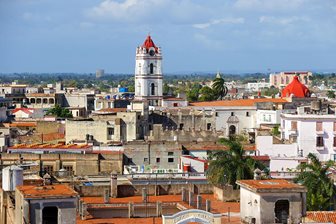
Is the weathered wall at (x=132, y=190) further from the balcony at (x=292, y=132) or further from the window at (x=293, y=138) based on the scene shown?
the balcony at (x=292, y=132)

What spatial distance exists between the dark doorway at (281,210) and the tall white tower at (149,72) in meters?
76.3

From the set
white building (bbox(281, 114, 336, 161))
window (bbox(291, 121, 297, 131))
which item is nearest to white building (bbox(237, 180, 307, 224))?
white building (bbox(281, 114, 336, 161))

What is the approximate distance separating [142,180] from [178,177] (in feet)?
9.62

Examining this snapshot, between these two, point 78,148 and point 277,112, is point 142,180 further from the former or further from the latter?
point 277,112

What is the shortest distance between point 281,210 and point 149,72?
255 feet

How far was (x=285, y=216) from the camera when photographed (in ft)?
110

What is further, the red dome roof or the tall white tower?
the tall white tower

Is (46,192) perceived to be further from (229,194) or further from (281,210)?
(229,194)

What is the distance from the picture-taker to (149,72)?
111 metres

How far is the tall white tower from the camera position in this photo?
11000 cm

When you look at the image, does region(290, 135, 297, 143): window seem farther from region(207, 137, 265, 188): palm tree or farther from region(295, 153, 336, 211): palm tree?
region(295, 153, 336, 211): palm tree

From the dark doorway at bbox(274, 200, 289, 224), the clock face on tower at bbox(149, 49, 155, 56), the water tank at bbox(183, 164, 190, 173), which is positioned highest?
the clock face on tower at bbox(149, 49, 155, 56)

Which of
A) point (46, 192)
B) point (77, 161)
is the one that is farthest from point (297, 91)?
point (46, 192)

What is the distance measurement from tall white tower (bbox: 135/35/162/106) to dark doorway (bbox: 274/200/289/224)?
7635cm
